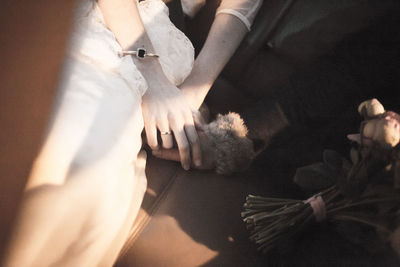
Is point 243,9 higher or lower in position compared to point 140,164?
higher

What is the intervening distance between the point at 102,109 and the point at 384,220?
601 mm

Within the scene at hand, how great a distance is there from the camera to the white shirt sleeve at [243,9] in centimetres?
101

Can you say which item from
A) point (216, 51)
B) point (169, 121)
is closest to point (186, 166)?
point (169, 121)

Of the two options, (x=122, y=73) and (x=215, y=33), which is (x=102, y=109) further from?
(x=215, y=33)

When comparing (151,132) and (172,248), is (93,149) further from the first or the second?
(172,248)

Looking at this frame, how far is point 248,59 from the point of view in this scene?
1102mm

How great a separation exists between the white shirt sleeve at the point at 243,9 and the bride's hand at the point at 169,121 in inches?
15.5

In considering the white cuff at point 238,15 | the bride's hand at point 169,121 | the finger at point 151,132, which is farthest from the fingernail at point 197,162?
the white cuff at point 238,15

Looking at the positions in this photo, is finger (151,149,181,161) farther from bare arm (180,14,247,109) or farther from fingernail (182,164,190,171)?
bare arm (180,14,247,109)

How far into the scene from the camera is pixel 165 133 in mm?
788

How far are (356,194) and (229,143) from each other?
329 millimetres

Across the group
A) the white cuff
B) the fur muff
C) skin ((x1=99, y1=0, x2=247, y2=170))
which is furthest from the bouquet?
the white cuff

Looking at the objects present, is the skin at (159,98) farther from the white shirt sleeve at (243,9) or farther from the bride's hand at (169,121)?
the white shirt sleeve at (243,9)

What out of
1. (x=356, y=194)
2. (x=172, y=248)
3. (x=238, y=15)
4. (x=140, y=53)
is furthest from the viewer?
(x=238, y=15)
